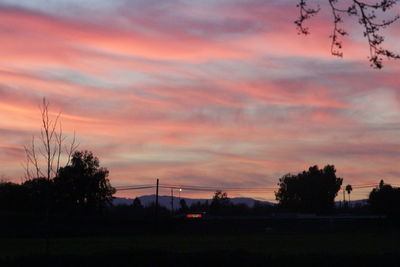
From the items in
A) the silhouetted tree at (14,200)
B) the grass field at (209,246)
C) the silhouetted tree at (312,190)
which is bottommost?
the grass field at (209,246)

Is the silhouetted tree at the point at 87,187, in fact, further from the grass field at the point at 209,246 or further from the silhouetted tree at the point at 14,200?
the grass field at the point at 209,246

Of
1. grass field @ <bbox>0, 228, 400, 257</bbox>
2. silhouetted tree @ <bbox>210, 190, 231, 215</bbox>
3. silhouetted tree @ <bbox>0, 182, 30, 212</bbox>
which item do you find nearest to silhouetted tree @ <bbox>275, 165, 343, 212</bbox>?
silhouetted tree @ <bbox>210, 190, 231, 215</bbox>

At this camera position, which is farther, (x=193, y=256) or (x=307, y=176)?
(x=307, y=176)

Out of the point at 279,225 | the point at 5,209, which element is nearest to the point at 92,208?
the point at 5,209

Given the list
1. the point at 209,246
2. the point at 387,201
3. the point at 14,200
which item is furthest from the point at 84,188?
the point at 209,246

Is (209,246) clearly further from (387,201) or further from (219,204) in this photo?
(219,204)

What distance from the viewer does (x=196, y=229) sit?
228ft

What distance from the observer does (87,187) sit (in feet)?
329

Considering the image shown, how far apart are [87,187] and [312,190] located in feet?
222

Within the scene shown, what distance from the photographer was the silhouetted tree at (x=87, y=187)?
315 feet

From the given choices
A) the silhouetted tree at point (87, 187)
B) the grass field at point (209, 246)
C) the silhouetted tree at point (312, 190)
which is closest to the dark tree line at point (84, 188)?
the silhouetted tree at point (87, 187)

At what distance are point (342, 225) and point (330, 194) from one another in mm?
68888

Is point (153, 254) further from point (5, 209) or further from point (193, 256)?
point (5, 209)

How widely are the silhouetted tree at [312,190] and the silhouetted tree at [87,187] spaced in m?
59.1
